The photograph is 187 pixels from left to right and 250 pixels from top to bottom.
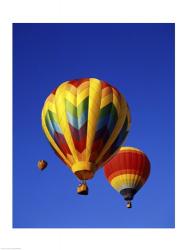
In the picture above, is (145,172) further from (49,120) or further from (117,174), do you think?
(49,120)

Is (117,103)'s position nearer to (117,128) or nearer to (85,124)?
(117,128)

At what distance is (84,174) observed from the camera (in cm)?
1878

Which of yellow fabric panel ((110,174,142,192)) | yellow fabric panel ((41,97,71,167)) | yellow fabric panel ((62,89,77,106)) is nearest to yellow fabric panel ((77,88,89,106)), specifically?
yellow fabric panel ((62,89,77,106))

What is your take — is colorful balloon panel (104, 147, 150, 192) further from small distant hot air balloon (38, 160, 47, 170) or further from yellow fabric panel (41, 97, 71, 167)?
yellow fabric panel (41, 97, 71, 167)

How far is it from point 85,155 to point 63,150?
77 centimetres

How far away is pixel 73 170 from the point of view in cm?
1889

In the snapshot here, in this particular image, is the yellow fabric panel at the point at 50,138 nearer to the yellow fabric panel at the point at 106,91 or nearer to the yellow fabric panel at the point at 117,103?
the yellow fabric panel at the point at 106,91

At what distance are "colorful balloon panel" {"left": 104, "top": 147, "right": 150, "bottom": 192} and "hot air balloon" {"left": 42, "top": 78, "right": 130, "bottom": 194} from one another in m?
4.63

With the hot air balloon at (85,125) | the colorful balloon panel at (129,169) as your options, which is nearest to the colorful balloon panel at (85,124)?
the hot air balloon at (85,125)

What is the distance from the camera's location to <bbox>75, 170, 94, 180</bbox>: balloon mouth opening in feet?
61.5

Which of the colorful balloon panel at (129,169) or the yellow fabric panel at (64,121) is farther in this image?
the colorful balloon panel at (129,169)

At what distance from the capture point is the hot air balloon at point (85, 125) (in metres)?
18.8

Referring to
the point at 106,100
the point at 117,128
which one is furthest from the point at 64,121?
the point at 117,128

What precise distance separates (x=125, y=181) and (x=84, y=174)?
18.8 feet
